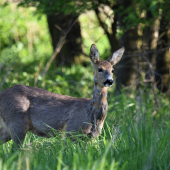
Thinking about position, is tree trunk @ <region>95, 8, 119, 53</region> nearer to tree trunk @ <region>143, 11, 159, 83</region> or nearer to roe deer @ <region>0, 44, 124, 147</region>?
tree trunk @ <region>143, 11, 159, 83</region>

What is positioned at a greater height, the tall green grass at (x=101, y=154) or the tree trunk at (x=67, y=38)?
the tree trunk at (x=67, y=38)

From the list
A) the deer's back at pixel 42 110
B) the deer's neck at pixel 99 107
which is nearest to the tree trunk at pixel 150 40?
the deer's neck at pixel 99 107

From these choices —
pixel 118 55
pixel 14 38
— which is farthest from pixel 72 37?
pixel 118 55

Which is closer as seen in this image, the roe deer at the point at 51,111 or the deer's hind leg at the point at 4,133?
the roe deer at the point at 51,111

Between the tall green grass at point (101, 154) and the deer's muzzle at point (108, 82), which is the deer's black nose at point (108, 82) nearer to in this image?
the deer's muzzle at point (108, 82)

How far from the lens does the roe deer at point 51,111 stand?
4.23m

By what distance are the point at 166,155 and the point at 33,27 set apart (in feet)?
37.7

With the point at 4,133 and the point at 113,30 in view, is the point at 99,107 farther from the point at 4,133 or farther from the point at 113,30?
the point at 113,30

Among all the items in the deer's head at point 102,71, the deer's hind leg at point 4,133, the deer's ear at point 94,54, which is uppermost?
the deer's ear at point 94,54

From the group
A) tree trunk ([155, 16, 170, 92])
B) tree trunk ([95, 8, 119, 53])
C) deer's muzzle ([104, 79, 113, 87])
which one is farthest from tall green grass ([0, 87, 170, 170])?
tree trunk ([95, 8, 119, 53])

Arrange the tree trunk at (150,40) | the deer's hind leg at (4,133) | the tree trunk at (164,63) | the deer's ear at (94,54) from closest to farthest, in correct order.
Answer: the deer's hind leg at (4,133) → the deer's ear at (94,54) → the tree trunk at (150,40) → the tree trunk at (164,63)

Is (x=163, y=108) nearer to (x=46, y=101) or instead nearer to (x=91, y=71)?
(x=46, y=101)

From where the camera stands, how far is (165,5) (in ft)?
19.0

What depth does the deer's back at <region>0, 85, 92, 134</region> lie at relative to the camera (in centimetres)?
428
